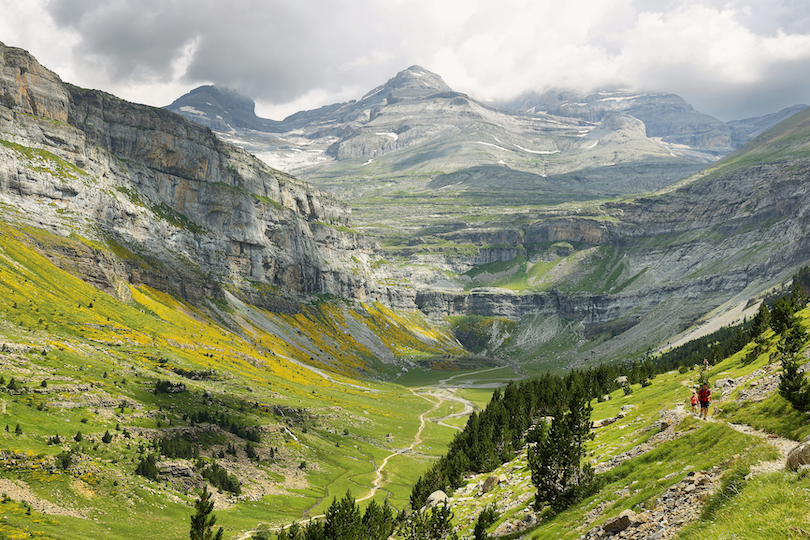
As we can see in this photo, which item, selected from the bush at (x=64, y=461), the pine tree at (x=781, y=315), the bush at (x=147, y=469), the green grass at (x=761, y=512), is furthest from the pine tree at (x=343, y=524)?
the pine tree at (x=781, y=315)

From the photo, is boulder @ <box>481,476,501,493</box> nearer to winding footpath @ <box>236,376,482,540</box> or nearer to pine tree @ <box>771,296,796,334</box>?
winding footpath @ <box>236,376,482,540</box>

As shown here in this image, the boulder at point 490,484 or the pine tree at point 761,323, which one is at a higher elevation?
the pine tree at point 761,323

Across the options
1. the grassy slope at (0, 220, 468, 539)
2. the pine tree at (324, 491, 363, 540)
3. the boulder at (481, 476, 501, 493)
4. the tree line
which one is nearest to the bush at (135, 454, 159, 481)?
the grassy slope at (0, 220, 468, 539)

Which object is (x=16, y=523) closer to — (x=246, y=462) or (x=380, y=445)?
(x=246, y=462)

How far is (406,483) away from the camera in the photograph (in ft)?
319

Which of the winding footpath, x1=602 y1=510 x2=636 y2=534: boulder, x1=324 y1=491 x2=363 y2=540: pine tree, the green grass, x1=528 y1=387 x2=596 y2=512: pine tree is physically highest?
the green grass

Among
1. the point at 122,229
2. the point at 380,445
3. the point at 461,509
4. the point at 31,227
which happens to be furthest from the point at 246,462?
the point at 122,229

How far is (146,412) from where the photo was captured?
89.2m

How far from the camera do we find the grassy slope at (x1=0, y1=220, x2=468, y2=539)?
61562 mm

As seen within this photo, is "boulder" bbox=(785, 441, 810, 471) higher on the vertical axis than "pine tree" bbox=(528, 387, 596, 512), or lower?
higher

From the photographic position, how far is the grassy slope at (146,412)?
2424 inches

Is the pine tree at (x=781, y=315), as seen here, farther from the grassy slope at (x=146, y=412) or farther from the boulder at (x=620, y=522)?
the grassy slope at (x=146, y=412)

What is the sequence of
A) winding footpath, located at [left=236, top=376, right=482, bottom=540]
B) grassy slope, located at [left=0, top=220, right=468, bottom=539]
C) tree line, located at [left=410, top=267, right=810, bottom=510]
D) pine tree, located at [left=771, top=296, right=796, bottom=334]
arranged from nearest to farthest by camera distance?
tree line, located at [left=410, top=267, right=810, bottom=510] → pine tree, located at [left=771, top=296, right=796, bottom=334] → grassy slope, located at [left=0, top=220, right=468, bottom=539] → winding footpath, located at [left=236, top=376, right=482, bottom=540]

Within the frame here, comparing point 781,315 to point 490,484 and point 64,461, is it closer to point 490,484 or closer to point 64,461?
point 490,484
